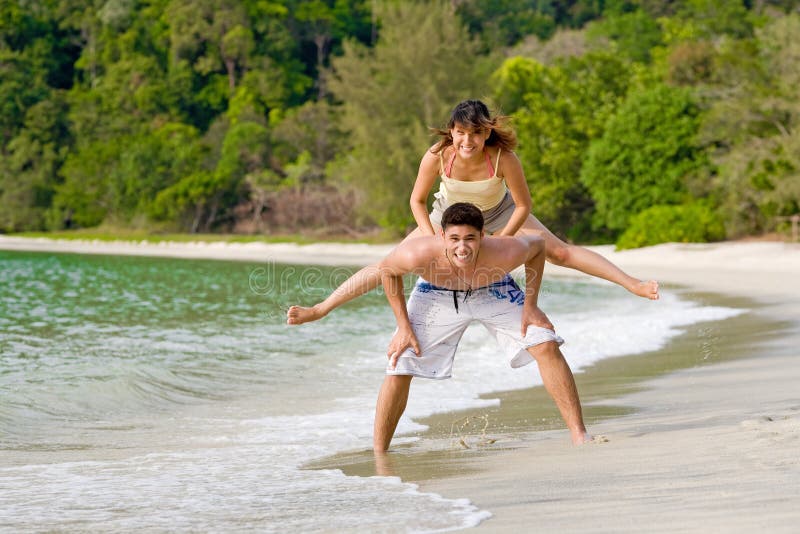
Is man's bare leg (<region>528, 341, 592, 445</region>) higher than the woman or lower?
lower

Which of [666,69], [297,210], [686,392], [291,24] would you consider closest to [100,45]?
[291,24]

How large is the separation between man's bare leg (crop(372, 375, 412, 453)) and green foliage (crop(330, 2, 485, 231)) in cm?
3195

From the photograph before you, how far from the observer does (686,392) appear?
24.6ft

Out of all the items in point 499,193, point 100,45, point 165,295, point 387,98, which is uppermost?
point 100,45

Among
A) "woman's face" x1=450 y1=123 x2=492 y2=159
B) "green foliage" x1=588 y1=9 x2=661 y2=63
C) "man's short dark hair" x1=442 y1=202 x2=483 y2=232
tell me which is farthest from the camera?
"green foliage" x1=588 y1=9 x2=661 y2=63

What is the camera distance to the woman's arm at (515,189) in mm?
5648

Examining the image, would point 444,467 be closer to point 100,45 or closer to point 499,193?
point 499,193

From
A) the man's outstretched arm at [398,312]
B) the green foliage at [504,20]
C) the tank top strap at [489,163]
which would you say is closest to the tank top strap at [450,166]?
the tank top strap at [489,163]

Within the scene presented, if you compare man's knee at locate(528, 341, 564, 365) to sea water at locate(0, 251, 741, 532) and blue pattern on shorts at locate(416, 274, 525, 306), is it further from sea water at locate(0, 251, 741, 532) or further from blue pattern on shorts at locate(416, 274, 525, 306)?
sea water at locate(0, 251, 741, 532)

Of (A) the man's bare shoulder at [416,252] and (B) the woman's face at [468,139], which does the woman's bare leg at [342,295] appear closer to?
(A) the man's bare shoulder at [416,252]

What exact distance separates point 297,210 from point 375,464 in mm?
42016

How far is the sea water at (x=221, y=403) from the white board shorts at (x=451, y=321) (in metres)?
0.81

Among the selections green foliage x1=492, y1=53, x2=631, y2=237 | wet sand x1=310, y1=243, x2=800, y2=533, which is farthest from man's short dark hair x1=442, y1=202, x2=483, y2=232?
green foliage x1=492, y1=53, x2=631, y2=237

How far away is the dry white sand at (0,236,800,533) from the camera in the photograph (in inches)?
147
